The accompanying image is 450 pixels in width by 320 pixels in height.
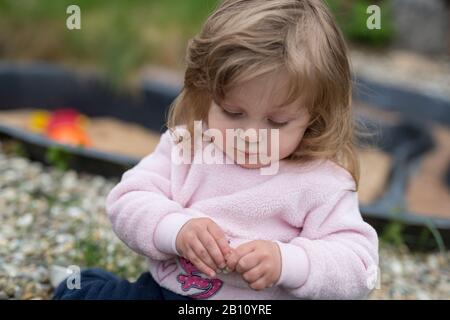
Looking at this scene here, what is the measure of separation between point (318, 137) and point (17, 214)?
1536 millimetres

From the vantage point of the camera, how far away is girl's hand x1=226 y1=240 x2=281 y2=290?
5.57ft

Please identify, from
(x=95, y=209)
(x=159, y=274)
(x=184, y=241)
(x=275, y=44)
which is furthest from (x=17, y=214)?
(x=275, y=44)

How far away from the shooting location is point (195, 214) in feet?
6.25

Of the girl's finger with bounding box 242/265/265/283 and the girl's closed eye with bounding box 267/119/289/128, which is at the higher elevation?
the girl's closed eye with bounding box 267/119/289/128

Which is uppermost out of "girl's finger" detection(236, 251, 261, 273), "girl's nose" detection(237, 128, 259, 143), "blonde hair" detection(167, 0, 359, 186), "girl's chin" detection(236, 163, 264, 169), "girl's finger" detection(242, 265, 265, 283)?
"blonde hair" detection(167, 0, 359, 186)

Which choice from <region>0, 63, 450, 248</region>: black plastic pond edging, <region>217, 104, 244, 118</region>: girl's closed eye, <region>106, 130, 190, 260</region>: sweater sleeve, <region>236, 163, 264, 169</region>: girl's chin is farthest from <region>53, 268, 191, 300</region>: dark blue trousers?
<region>0, 63, 450, 248</region>: black plastic pond edging

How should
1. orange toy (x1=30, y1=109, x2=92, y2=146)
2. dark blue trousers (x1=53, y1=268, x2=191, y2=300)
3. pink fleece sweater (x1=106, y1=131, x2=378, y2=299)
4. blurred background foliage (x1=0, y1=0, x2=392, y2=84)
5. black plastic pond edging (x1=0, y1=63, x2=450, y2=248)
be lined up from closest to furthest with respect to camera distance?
pink fleece sweater (x1=106, y1=131, x2=378, y2=299) → dark blue trousers (x1=53, y1=268, x2=191, y2=300) → black plastic pond edging (x1=0, y1=63, x2=450, y2=248) → orange toy (x1=30, y1=109, x2=92, y2=146) → blurred background foliage (x1=0, y1=0, x2=392, y2=84)

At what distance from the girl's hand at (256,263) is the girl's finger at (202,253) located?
0.04 m

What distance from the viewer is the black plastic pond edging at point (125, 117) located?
10.5ft

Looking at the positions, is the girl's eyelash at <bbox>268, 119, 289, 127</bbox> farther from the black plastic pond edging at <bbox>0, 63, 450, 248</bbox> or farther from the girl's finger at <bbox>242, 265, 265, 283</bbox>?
the black plastic pond edging at <bbox>0, 63, 450, 248</bbox>

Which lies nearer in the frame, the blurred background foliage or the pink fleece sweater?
the pink fleece sweater

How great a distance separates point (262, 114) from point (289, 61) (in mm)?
143

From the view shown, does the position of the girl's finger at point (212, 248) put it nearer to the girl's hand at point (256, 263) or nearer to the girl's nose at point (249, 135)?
the girl's hand at point (256, 263)
